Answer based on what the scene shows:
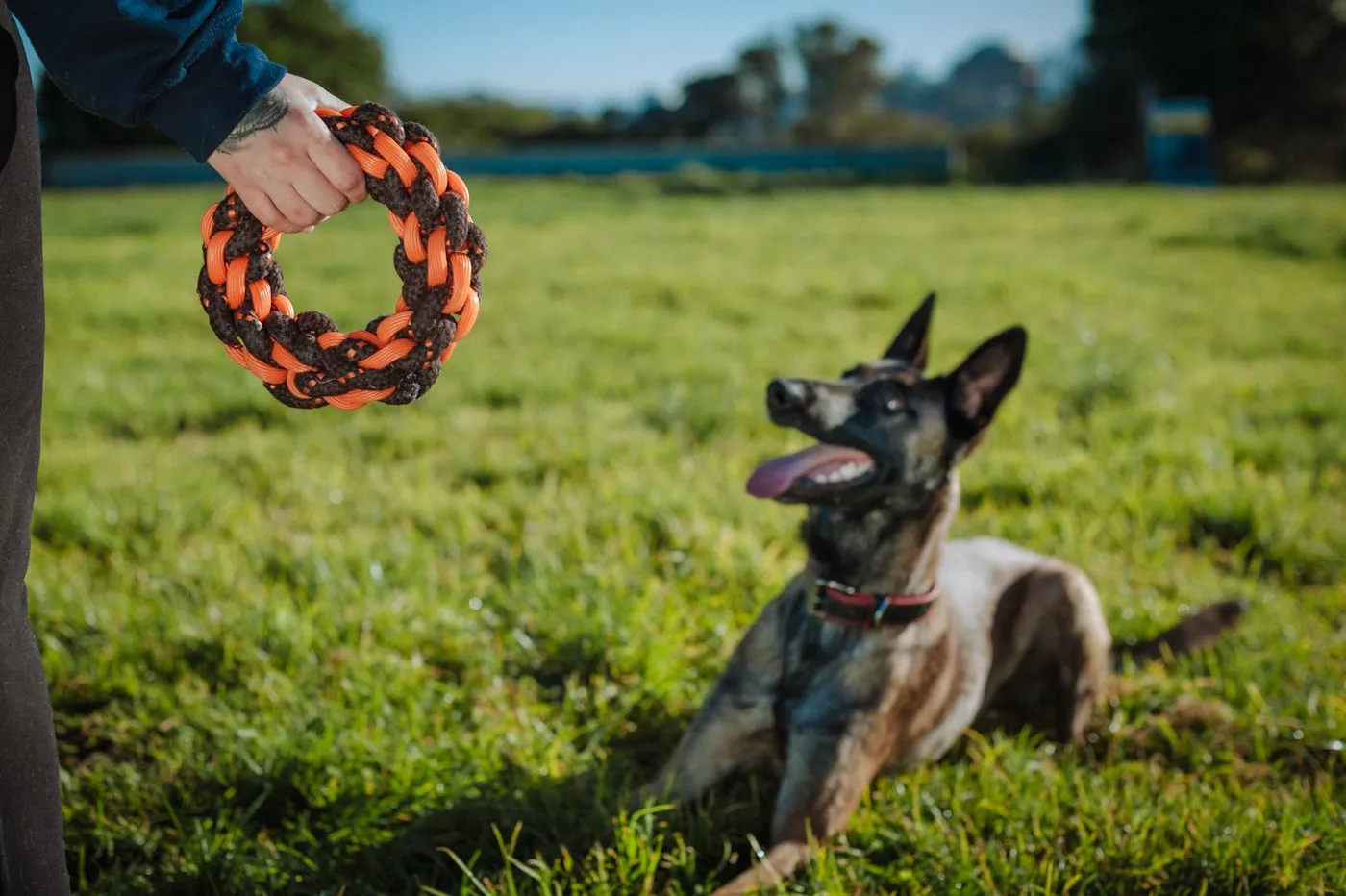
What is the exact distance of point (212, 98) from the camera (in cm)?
137

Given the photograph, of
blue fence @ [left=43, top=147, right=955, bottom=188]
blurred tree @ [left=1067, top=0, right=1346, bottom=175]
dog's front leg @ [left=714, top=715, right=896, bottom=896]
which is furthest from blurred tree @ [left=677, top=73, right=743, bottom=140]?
dog's front leg @ [left=714, top=715, right=896, bottom=896]

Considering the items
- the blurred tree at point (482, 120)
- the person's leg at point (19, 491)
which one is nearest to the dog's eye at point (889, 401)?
the person's leg at point (19, 491)

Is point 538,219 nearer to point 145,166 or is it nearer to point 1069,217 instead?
point 1069,217

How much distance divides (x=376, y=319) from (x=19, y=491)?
52 centimetres

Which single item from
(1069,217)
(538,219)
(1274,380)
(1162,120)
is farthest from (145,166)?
(1274,380)

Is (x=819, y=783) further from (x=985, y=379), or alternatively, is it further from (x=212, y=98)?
(x=212, y=98)

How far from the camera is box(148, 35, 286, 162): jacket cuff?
1368 mm

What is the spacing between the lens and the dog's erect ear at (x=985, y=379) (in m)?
2.32

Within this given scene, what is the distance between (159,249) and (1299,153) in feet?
114

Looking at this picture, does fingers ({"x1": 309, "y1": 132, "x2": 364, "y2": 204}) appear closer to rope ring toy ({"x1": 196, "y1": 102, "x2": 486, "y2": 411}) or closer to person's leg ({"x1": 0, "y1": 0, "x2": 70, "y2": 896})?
rope ring toy ({"x1": 196, "y1": 102, "x2": 486, "y2": 411})

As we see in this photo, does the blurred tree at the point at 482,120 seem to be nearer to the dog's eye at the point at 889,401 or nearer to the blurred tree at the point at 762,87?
the blurred tree at the point at 762,87

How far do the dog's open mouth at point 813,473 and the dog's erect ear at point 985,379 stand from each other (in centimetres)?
29

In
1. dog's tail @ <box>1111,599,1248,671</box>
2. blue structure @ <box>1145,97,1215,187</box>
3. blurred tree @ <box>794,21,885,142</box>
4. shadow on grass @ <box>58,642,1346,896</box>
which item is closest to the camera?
shadow on grass @ <box>58,642,1346,896</box>

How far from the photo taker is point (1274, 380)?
617 centimetres
